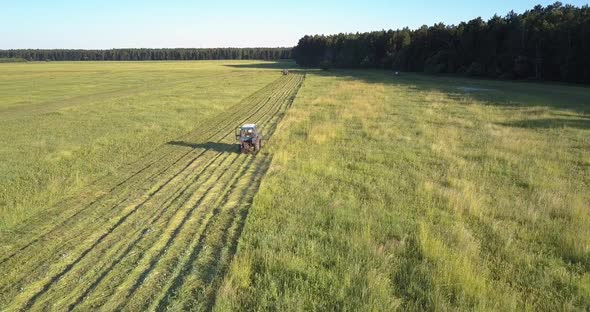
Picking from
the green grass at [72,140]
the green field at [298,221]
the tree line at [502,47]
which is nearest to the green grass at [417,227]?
the green field at [298,221]

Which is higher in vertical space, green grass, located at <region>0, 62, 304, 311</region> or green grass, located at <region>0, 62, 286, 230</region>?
green grass, located at <region>0, 62, 286, 230</region>

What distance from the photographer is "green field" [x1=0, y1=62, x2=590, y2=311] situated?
7.33 m

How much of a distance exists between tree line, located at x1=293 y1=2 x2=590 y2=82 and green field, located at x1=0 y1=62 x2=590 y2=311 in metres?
43.5

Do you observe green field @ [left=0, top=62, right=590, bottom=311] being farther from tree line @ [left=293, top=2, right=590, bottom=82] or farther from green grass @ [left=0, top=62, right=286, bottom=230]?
tree line @ [left=293, top=2, right=590, bottom=82]

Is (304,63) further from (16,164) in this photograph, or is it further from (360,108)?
(16,164)

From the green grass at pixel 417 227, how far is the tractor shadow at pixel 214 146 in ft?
7.54

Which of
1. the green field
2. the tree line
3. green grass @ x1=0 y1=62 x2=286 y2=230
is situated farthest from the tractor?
the tree line

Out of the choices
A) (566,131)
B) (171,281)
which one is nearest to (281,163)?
(171,281)

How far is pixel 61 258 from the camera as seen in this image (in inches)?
331

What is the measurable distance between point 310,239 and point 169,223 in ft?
11.5

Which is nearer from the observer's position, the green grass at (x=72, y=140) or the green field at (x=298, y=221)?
the green field at (x=298, y=221)

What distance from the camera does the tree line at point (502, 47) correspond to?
187 feet

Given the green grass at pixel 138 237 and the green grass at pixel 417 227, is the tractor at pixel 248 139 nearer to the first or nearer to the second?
the green grass at pixel 138 237

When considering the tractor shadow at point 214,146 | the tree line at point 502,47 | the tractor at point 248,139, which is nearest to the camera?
the tractor at point 248,139
